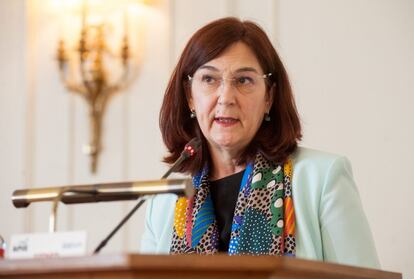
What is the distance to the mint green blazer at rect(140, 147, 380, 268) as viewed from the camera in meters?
2.69

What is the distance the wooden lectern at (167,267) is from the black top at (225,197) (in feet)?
3.86

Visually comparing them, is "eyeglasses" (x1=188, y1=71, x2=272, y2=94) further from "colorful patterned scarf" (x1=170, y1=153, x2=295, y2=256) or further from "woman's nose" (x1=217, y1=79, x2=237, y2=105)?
"colorful patterned scarf" (x1=170, y1=153, x2=295, y2=256)

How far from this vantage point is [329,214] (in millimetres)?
2730

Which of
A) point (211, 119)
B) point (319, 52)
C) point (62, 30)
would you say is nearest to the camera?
point (211, 119)

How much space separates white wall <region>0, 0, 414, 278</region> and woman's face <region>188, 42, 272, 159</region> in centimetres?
98

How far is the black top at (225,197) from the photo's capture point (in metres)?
2.99

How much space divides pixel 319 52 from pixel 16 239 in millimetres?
2330

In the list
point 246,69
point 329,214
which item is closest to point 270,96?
point 246,69

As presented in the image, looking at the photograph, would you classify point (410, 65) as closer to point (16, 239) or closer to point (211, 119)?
point (211, 119)

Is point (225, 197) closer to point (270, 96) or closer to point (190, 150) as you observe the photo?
point (270, 96)

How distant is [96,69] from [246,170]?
5.99 ft

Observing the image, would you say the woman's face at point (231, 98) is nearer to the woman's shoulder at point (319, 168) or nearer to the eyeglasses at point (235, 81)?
the eyeglasses at point (235, 81)

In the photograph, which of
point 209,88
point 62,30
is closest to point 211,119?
point 209,88

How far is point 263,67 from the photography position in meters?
3.04
